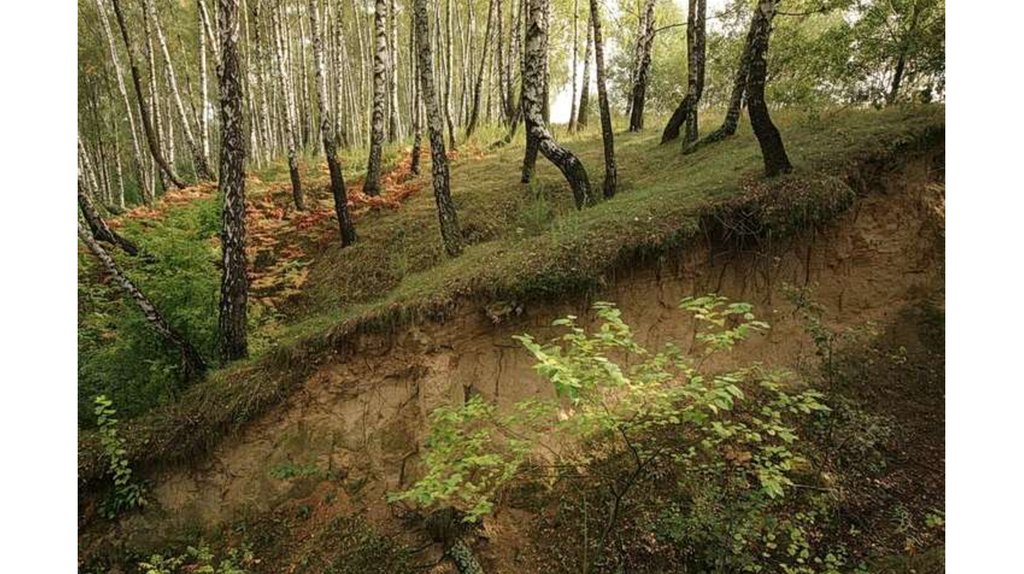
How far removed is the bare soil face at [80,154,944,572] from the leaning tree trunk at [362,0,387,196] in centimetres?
538

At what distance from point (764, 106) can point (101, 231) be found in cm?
1006

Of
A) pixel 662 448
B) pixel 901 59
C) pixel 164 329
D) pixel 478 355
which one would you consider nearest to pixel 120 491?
pixel 164 329

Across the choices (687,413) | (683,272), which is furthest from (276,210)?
(687,413)

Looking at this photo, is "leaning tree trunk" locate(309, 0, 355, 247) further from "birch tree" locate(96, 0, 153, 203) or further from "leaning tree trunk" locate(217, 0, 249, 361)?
"birch tree" locate(96, 0, 153, 203)

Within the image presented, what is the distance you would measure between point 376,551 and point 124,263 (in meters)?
5.49

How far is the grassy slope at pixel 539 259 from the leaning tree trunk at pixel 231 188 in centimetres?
49

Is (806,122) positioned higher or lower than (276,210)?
higher

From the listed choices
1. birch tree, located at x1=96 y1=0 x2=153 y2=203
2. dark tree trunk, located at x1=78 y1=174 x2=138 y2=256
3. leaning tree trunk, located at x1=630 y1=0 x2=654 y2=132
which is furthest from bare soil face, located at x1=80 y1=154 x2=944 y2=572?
birch tree, located at x1=96 y1=0 x2=153 y2=203

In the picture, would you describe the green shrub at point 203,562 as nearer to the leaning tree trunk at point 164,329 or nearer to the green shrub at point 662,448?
the leaning tree trunk at point 164,329

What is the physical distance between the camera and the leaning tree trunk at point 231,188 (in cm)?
566

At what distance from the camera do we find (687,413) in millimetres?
2896

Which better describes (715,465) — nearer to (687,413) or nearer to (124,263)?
(687,413)

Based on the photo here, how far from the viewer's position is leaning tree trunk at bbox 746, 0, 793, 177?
6047 mm

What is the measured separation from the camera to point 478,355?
5625 millimetres
